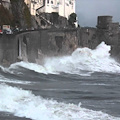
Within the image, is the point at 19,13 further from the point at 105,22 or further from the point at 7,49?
the point at 7,49

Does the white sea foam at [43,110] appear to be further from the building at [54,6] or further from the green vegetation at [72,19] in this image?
the green vegetation at [72,19]

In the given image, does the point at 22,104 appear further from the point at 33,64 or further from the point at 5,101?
the point at 33,64

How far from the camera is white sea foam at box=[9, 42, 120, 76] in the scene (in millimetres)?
54578

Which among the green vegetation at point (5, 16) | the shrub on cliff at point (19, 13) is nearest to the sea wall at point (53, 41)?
the green vegetation at point (5, 16)

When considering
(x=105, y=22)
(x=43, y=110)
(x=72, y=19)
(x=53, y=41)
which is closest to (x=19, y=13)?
(x=53, y=41)

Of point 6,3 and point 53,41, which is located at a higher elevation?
point 6,3

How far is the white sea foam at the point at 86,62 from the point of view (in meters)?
54.6

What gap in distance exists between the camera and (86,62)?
64312 millimetres

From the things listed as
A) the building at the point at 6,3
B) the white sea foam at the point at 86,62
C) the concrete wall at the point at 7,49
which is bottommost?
the white sea foam at the point at 86,62

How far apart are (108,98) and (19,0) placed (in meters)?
42.1

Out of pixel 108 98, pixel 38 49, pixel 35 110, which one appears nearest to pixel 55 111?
pixel 35 110

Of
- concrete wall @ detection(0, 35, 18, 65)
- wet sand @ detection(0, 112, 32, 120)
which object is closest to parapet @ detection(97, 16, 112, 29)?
Result: concrete wall @ detection(0, 35, 18, 65)

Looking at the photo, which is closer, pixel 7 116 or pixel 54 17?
pixel 7 116

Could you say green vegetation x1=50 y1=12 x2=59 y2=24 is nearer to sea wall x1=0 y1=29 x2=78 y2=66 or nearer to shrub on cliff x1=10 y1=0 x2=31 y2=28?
shrub on cliff x1=10 y1=0 x2=31 y2=28
